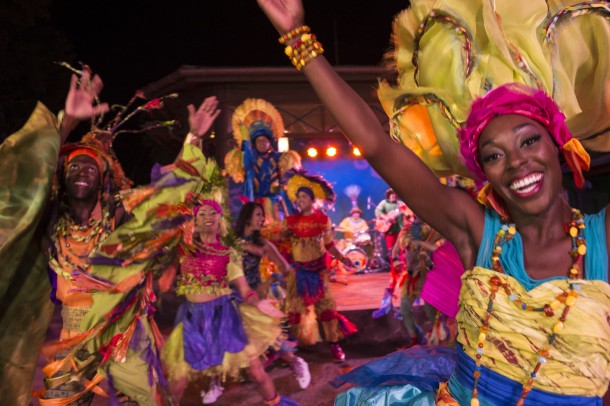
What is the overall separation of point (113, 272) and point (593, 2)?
11.3 feet

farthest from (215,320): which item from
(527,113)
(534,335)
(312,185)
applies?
(312,185)

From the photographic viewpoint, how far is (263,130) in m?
10.3

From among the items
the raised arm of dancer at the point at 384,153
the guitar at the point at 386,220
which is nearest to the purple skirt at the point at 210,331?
the raised arm of dancer at the point at 384,153

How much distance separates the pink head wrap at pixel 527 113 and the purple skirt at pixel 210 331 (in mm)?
3802

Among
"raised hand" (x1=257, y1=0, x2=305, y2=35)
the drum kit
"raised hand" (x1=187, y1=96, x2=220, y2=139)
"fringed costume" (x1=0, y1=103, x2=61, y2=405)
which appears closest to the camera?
"raised hand" (x1=257, y1=0, x2=305, y2=35)

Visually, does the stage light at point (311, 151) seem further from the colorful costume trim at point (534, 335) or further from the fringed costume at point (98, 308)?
the colorful costume trim at point (534, 335)

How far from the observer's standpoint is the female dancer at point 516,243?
70.6 inches

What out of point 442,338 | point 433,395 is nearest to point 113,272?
point 433,395

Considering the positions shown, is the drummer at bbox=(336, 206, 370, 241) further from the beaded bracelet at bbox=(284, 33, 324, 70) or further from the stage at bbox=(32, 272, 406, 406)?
the beaded bracelet at bbox=(284, 33, 324, 70)

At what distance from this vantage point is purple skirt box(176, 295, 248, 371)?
17.1ft

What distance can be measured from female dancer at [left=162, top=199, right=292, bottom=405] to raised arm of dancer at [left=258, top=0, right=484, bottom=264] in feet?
11.7

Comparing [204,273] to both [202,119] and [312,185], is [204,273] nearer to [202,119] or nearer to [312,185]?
[202,119]

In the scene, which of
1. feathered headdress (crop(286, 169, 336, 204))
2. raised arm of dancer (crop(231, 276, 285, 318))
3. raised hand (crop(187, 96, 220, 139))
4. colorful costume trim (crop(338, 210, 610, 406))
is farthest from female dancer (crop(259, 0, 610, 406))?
feathered headdress (crop(286, 169, 336, 204))

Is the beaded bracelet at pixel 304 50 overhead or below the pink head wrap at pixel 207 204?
overhead
